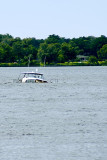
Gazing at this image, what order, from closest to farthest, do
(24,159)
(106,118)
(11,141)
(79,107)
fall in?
(24,159)
(11,141)
(106,118)
(79,107)

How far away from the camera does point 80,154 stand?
3741cm

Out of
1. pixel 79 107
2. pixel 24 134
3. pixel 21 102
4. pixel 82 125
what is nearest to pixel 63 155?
pixel 24 134

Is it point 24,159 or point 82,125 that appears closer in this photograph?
point 24,159

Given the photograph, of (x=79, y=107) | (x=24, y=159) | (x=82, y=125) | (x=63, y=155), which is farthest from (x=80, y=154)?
(x=79, y=107)

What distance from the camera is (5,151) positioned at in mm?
38406

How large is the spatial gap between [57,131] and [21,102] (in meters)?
27.8

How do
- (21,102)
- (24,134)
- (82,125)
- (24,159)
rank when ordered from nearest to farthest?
(24,159) < (24,134) < (82,125) < (21,102)

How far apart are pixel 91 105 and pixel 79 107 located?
131 inches

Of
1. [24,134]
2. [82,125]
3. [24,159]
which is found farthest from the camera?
Result: [82,125]

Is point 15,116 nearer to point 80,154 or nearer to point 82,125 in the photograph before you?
point 82,125

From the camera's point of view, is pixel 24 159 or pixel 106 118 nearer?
pixel 24 159

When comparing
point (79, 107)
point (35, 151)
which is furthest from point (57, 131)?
point (79, 107)

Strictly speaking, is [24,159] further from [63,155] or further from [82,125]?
[82,125]

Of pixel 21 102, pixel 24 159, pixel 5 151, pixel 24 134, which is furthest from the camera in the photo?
pixel 21 102
